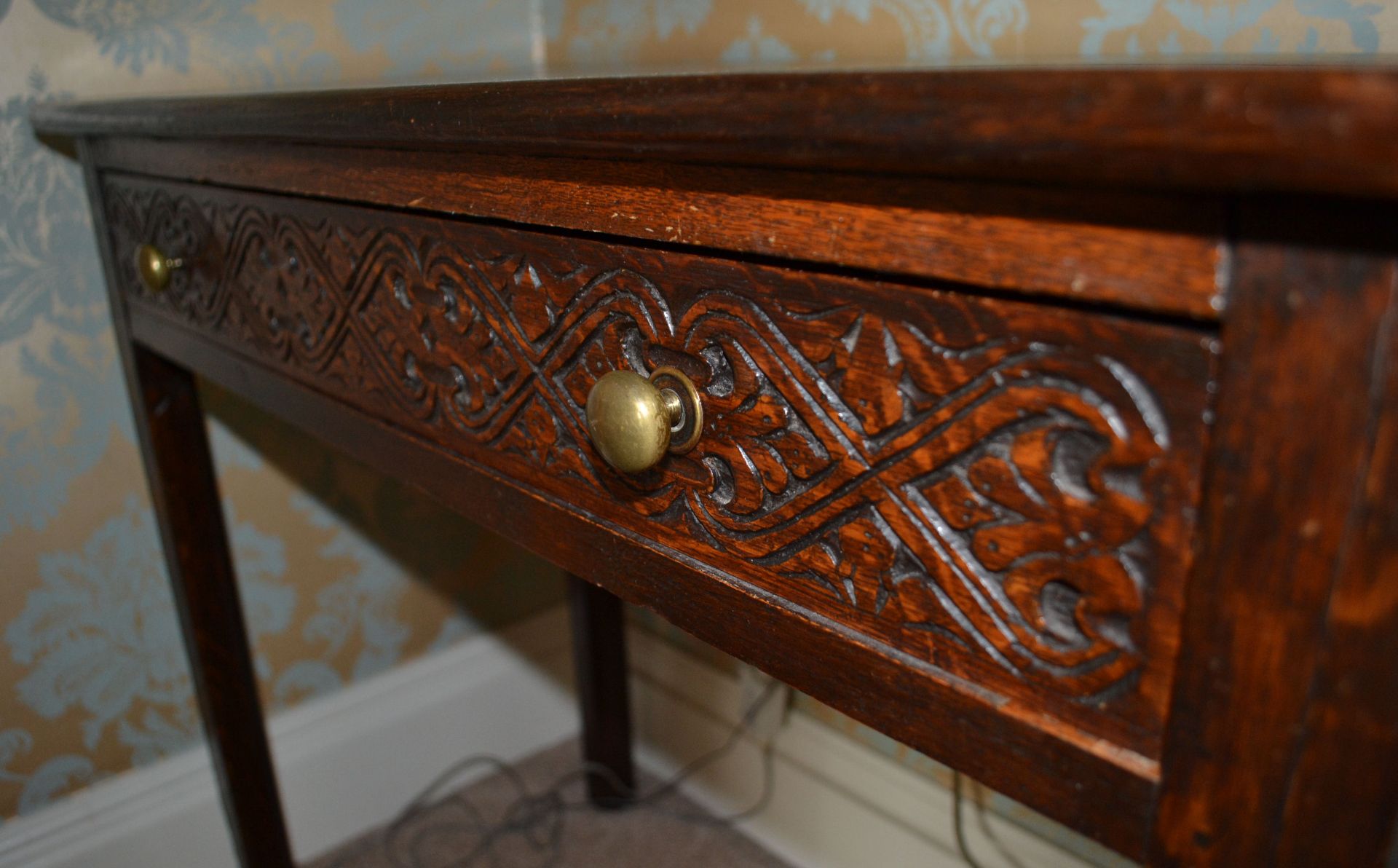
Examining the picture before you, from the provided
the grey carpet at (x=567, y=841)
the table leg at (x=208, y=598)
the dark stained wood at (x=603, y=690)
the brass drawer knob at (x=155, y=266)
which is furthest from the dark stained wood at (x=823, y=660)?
the grey carpet at (x=567, y=841)

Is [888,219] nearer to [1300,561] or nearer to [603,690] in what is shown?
[1300,561]

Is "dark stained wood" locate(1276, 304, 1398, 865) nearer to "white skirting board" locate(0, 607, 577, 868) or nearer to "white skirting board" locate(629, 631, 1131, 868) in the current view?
"white skirting board" locate(629, 631, 1131, 868)

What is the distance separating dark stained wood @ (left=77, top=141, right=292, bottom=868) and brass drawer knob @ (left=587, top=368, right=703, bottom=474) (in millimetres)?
646

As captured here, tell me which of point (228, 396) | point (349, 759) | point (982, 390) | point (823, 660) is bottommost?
point (349, 759)

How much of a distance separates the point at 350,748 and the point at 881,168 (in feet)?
3.44

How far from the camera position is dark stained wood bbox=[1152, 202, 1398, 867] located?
0.66ft

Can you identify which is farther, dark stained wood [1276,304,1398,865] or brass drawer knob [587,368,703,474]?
brass drawer knob [587,368,703,474]

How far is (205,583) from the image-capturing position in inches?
36.0

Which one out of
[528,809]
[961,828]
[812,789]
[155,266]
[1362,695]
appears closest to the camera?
[1362,695]

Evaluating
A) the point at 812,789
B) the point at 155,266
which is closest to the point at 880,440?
the point at 155,266

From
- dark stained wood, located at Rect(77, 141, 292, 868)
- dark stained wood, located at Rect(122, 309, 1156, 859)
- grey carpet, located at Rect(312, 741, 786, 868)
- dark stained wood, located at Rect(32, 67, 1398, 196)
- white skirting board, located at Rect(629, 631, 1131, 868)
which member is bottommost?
grey carpet, located at Rect(312, 741, 786, 868)

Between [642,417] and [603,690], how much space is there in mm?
858

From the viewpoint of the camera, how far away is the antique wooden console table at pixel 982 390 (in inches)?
8.2

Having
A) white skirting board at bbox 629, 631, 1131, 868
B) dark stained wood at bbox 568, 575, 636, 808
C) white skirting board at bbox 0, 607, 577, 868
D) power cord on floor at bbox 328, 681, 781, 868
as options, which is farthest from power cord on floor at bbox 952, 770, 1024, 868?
white skirting board at bbox 0, 607, 577, 868
